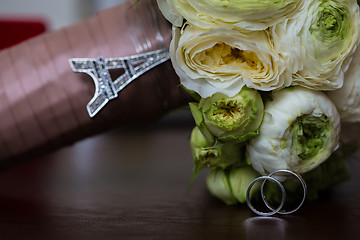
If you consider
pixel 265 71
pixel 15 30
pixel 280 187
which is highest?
pixel 15 30

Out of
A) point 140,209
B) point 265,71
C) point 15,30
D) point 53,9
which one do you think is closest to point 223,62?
point 265,71

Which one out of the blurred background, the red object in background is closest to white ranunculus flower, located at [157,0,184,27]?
the red object in background

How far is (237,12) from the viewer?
1.46 ft

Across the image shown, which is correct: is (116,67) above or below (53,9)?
below

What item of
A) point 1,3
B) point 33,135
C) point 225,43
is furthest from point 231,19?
point 1,3

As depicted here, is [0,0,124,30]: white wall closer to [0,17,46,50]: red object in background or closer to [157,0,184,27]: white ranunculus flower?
[0,17,46,50]: red object in background

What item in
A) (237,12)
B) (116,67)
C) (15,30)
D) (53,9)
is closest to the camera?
(237,12)

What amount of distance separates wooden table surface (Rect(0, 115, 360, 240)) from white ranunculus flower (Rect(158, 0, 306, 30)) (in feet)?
0.56

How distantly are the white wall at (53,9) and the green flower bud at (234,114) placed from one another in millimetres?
2149

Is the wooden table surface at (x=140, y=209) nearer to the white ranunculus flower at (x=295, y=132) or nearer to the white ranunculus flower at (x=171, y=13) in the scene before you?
the white ranunculus flower at (x=295, y=132)

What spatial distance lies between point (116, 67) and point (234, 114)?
0.66 feet

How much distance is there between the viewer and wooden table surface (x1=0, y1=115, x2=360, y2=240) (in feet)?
1.43

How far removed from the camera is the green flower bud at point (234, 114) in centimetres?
46

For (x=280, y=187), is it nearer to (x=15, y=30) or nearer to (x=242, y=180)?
(x=242, y=180)
